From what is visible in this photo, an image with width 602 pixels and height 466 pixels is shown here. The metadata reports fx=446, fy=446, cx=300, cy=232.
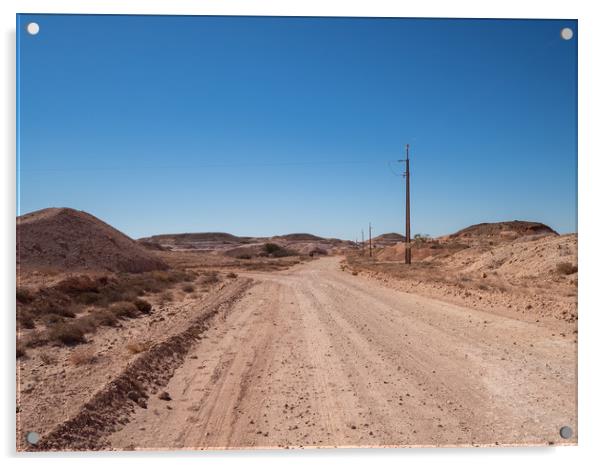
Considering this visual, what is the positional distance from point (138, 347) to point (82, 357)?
88 centimetres

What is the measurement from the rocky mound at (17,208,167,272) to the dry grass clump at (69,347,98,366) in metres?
1.75

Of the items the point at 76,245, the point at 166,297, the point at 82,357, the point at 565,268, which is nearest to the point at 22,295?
the point at 82,357

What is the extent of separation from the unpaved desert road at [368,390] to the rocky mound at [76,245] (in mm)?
3222

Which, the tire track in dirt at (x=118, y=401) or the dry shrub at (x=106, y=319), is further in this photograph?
the dry shrub at (x=106, y=319)

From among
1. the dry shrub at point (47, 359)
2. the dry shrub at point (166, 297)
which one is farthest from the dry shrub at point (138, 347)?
the dry shrub at point (166, 297)

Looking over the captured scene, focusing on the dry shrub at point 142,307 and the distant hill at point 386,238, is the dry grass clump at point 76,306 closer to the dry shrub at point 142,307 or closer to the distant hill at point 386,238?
the dry shrub at point 142,307

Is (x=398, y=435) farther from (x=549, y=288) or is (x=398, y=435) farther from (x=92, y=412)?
(x=549, y=288)

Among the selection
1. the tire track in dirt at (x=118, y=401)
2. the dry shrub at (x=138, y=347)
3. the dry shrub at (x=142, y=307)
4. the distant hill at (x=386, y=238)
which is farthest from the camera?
the distant hill at (x=386, y=238)

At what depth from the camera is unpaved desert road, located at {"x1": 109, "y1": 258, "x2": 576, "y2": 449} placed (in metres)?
4.48

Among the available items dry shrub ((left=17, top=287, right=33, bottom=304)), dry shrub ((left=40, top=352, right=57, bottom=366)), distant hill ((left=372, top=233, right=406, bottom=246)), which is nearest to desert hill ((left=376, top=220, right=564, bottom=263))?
dry shrub ((left=40, top=352, right=57, bottom=366))

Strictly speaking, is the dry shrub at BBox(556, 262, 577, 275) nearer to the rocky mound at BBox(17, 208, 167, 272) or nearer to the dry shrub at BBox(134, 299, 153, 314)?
the dry shrub at BBox(134, 299, 153, 314)

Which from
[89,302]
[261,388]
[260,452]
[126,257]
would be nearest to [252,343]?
[261,388]

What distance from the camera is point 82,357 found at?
7.07 meters

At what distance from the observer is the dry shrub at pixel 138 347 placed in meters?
7.47
